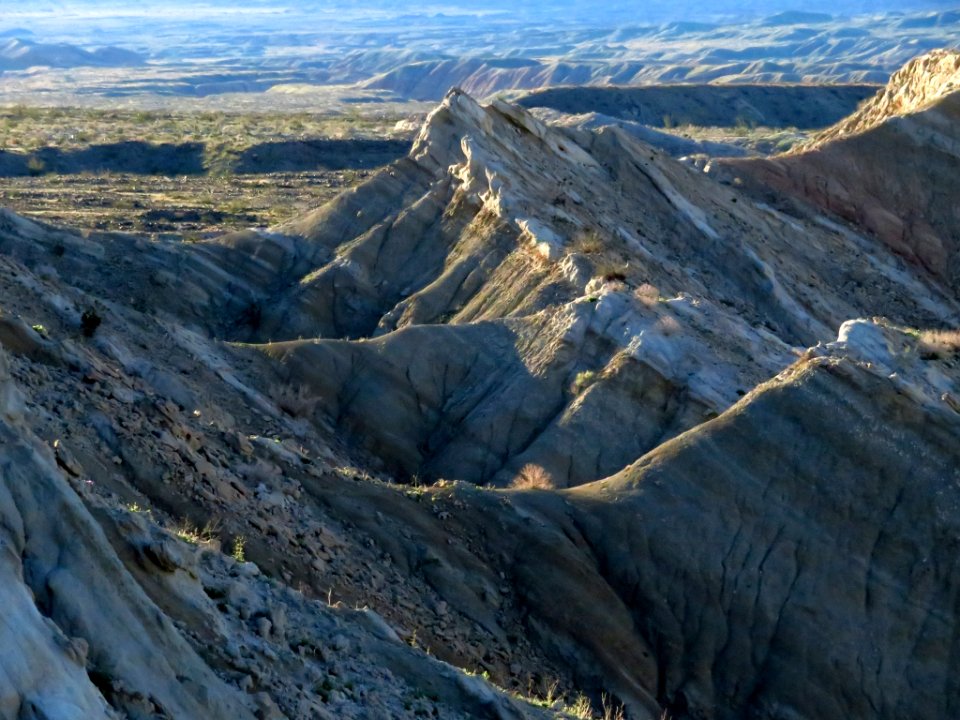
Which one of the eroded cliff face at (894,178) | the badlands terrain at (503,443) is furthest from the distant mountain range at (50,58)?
the eroded cliff face at (894,178)

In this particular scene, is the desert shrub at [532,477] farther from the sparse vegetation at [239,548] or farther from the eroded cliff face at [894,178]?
the eroded cliff face at [894,178]

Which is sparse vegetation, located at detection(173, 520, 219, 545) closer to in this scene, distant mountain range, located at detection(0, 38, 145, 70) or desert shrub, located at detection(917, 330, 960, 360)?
desert shrub, located at detection(917, 330, 960, 360)

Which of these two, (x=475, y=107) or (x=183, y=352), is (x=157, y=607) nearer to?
(x=183, y=352)

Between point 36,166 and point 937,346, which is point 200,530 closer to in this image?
point 937,346

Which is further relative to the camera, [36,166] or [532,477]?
[36,166]

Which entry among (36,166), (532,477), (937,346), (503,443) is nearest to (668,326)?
(503,443)

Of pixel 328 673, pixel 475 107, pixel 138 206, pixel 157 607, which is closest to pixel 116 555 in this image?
pixel 157 607

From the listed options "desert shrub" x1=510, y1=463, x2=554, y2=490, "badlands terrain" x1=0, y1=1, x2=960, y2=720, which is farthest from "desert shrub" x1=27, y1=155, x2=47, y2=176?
"desert shrub" x1=510, y1=463, x2=554, y2=490
